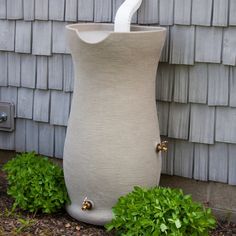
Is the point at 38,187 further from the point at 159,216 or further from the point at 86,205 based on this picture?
the point at 159,216

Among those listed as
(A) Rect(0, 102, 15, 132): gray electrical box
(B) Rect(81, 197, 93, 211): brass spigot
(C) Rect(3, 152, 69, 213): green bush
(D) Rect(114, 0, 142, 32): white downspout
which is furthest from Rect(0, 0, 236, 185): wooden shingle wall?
(B) Rect(81, 197, 93, 211): brass spigot

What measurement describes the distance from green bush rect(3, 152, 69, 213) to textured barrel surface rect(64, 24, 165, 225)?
0.66 ft

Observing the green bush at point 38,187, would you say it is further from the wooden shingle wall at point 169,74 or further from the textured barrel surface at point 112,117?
the wooden shingle wall at point 169,74

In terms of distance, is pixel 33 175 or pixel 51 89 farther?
pixel 51 89

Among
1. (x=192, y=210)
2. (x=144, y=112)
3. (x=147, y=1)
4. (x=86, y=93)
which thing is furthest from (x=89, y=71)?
(x=192, y=210)

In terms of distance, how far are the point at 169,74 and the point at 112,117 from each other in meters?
0.52

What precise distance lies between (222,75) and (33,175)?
122cm

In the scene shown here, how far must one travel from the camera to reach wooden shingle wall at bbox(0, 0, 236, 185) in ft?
11.8

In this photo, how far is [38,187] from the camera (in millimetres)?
3693

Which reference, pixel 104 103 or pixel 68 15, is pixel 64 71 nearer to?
pixel 68 15

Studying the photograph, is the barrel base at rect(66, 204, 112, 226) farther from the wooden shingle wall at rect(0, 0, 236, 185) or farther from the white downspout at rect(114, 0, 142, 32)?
the white downspout at rect(114, 0, 142, 32)

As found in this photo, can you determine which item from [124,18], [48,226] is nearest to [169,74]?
[124,18]

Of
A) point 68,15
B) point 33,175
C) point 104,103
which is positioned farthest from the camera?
A: point 68,15

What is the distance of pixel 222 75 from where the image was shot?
11.8 feet
